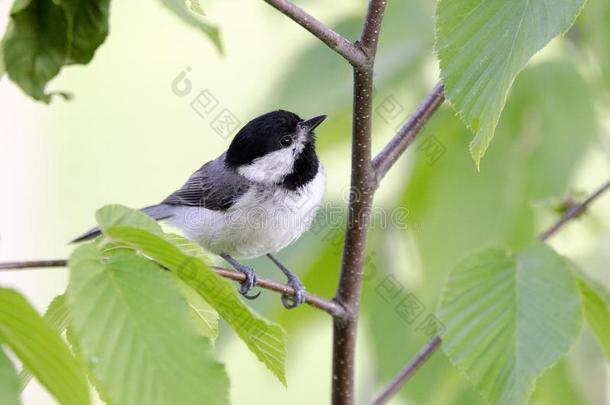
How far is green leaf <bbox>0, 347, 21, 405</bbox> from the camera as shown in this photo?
755mm

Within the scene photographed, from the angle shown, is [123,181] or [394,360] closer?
[394,360]

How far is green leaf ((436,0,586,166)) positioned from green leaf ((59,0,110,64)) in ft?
1.20

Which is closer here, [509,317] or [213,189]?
[509,317]

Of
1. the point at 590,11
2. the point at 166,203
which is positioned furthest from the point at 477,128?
the point at 166,203

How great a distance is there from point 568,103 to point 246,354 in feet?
9.13

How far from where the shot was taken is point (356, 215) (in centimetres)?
119

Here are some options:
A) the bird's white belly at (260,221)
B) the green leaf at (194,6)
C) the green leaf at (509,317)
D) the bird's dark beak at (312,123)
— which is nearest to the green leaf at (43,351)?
the green leaf at (194,6)

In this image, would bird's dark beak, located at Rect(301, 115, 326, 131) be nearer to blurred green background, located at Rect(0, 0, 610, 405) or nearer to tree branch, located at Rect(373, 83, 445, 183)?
blurred green background, located at Rect(0, 0, 610, 405)

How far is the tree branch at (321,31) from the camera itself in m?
0.97

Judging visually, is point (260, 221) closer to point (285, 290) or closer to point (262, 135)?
point (262, 135)

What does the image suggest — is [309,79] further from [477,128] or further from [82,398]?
[82,398]

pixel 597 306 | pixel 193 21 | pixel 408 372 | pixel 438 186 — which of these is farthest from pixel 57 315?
pixel 438 186

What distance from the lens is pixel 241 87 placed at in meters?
4.61

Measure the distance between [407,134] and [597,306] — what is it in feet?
1.22
